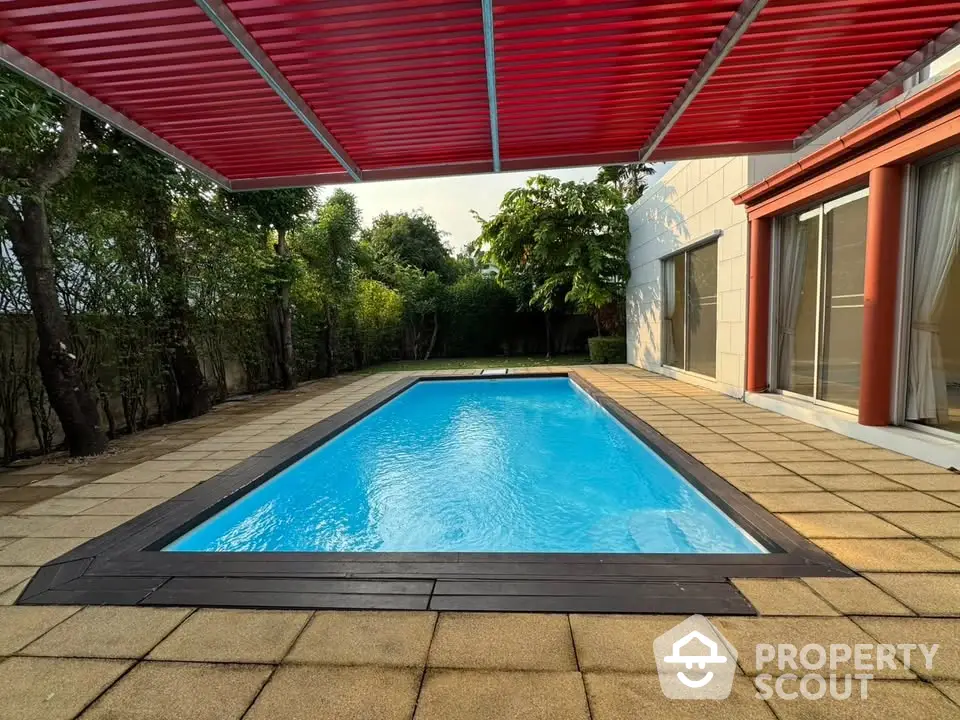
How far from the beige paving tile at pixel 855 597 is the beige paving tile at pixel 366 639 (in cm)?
164

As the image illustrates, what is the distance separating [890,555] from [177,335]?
7.30 metres

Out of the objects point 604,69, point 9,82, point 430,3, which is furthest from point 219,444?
point 604,69

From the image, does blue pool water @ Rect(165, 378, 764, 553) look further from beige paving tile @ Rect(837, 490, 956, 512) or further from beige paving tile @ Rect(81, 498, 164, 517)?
beige paving tile @ Rect(837, 490, 956, 512)

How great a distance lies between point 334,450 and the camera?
5242mm

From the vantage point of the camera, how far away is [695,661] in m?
1.57

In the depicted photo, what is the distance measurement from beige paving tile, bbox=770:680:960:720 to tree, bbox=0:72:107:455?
5580mm

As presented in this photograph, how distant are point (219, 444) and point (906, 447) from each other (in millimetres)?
6300

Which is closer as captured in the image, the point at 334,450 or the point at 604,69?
the point at 604,69

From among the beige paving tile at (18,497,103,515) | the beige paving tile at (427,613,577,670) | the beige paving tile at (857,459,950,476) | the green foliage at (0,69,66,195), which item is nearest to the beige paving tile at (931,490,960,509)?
the beige paving tile at (857,459,950,476)

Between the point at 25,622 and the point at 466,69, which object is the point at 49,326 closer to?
the point at 25,622

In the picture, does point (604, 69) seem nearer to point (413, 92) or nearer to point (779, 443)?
point (413, 92)

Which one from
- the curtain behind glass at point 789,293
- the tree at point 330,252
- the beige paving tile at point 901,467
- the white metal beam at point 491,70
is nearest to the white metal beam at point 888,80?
the curtain behind glass at point 789,293

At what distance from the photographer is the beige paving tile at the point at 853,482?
306 cm

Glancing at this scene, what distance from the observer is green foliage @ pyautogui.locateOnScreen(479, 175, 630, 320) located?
11.7m
